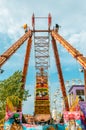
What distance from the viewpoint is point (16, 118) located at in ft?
141

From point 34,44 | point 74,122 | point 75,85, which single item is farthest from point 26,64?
point 74,122

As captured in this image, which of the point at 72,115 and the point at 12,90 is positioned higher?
the point at 12,90

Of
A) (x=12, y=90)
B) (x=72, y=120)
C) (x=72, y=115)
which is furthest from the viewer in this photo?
(x=12, y=90)

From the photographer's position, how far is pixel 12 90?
5266 centimetres

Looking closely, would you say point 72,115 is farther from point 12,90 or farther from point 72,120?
point 12,90

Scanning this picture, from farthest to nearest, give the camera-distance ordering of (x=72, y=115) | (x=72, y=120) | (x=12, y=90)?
(x=12, y=90), (x=72, y=115), (x=72, y=120)

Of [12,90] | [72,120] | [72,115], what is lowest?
[72,120]

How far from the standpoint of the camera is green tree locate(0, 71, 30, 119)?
51812 mm

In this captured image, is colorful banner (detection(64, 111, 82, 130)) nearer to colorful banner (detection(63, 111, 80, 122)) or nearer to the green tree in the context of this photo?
colorful banner (detection(63, 111, 80, 122))

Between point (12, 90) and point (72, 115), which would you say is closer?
point (72, 115)

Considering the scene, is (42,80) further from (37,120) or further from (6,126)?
(6,126)

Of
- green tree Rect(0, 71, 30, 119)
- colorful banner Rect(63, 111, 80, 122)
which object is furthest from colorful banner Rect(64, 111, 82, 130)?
green tree Rect(0, 71, 30, 119)

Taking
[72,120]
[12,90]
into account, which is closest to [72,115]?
[72,120]

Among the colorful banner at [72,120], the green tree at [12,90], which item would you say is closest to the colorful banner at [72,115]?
the colorful banner at [72,120]
